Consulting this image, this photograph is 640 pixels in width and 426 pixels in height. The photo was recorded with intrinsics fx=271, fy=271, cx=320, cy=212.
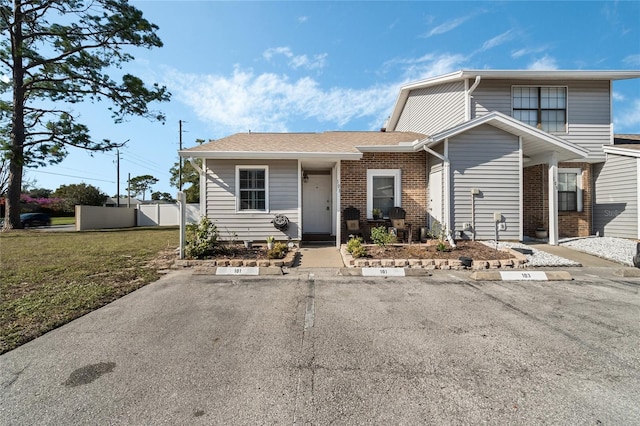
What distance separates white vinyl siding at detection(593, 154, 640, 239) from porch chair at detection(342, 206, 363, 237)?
887cm

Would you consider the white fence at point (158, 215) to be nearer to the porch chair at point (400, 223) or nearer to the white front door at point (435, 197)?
the porch chair at point (400, 223)

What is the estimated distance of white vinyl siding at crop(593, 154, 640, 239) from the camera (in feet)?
29.5

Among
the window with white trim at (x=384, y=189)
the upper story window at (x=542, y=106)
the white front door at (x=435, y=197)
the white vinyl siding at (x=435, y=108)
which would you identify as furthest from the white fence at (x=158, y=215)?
the upper story window at (x=542, y=106)

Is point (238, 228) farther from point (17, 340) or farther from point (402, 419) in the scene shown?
point (402, 419)

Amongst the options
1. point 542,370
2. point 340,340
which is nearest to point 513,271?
point 542,370

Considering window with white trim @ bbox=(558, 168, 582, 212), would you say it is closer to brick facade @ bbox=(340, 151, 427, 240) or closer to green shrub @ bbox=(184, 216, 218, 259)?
brick facade @ bbox=(340, 151, 427, 240)

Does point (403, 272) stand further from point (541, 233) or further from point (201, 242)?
point (541, 233)

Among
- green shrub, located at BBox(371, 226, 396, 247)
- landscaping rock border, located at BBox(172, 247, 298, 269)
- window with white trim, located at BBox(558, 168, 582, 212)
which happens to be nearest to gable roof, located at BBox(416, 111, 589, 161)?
window with white trim, located at BBox(558, 168, 582, 212)

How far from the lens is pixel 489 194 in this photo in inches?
326

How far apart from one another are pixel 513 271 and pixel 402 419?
5229 mm

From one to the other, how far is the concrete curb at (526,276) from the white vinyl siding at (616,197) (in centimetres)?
646

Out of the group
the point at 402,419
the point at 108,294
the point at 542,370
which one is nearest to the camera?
the point at 402,419

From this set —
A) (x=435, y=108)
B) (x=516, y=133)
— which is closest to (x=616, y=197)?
(x=516, y=133)

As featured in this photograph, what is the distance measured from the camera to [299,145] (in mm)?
9219
